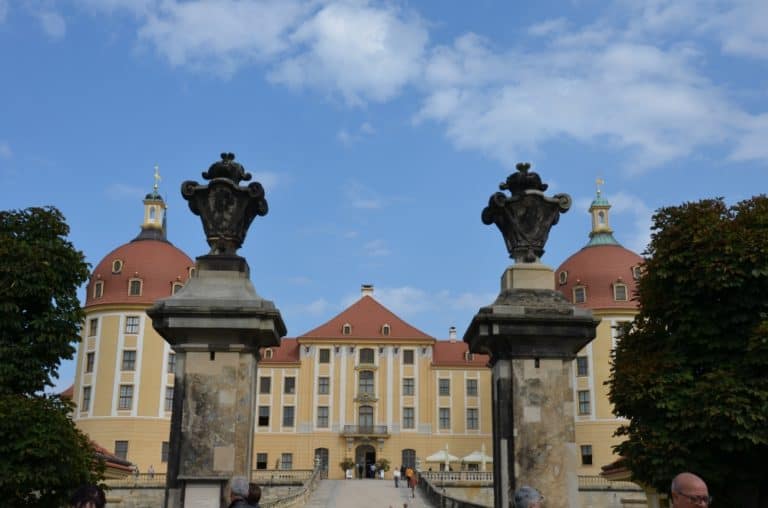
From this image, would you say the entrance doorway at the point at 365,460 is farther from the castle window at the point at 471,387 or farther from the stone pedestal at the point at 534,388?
the stone pedestal at the point at 534,388

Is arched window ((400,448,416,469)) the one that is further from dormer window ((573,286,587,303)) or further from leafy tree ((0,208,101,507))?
leafy tree ((0,208,101,507))

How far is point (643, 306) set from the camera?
22234 mm

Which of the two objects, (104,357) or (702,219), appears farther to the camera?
(104,357)

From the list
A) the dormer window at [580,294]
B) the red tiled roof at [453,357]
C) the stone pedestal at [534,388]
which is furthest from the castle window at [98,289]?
the stone pedestal at [534,388]

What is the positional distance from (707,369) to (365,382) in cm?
4937

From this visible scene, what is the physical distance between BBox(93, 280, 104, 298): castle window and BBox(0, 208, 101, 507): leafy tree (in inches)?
1578

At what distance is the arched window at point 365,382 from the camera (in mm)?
68062

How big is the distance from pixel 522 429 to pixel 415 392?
56.9 metres

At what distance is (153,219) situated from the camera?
66312 millimetres

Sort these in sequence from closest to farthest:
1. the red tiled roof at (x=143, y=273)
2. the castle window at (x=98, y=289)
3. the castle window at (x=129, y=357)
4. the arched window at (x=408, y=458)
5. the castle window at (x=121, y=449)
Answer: the castle window at (x=121, y=449) → the castle window at (x=129, y=357) → the red tiled roof at (x=143, y=273) → the castle window at (x=98, y=289) → the arched window at (x=408, y=458)

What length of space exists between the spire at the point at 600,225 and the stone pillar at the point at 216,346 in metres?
56.3

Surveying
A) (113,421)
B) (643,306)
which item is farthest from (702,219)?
(113,421)

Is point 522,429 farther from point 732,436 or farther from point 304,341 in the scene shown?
point 304,341

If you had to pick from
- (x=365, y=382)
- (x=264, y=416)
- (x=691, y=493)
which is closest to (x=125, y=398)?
(x=264, y=416)
